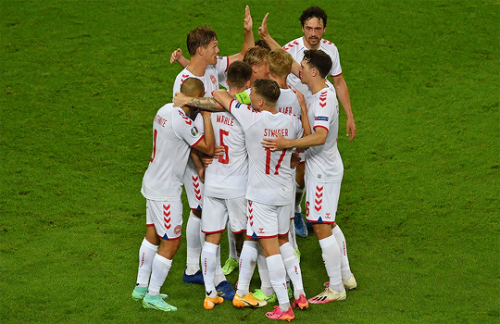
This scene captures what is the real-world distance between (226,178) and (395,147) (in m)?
4.58

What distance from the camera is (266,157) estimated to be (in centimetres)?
541

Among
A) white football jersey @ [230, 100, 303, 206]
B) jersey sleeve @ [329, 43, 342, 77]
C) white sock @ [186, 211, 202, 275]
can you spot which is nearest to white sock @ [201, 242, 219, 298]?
white sock @ [186, 211, 202, 275]

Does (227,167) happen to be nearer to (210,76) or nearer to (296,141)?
(296,141)

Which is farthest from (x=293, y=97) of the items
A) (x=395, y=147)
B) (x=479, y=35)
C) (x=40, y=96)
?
(x=479, y=35)

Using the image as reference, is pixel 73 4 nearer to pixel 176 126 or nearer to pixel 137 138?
pixel 137 138

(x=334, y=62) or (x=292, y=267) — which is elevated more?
(x=334, y=62)

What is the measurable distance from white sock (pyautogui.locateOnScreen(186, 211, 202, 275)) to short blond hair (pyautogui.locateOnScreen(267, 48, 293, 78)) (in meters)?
1.65

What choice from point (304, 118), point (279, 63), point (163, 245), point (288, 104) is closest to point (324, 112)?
point (304, 118)

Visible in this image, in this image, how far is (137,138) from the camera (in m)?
9.81

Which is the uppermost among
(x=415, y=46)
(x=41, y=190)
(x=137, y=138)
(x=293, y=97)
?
(x=415, y=46)

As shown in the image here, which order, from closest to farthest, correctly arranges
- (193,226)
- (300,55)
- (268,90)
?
(268,90) < (193,226) < (300,55)

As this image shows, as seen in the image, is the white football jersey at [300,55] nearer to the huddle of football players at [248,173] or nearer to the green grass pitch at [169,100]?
the huddle of football players at [248,173]

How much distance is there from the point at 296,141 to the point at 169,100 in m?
5.78

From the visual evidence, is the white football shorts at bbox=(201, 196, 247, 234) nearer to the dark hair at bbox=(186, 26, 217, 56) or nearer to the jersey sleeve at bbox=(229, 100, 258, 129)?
the jersey sleeve at bbox=(229, 100, 258, 129)
